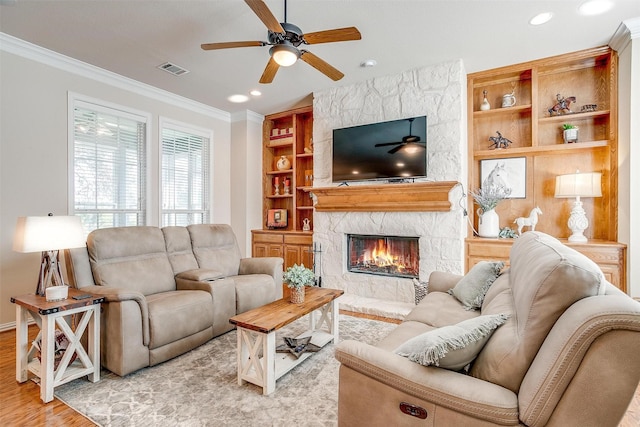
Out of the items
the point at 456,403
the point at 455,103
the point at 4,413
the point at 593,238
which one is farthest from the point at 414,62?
the point at 4,413

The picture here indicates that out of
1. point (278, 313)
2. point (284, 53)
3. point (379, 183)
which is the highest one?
point (284, 53)

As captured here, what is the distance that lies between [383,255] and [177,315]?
2605 millimetres

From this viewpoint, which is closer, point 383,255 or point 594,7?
point 594,7

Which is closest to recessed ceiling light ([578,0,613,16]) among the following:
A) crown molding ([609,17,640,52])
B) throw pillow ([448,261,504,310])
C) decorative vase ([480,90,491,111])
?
crown molding ([609,17,640,52])

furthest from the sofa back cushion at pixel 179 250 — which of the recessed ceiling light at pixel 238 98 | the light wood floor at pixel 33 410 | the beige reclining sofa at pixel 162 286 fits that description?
the recessed ceiling light at pixel 238 98

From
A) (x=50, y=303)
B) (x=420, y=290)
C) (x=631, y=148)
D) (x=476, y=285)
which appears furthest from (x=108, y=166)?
(x=631, y=148)

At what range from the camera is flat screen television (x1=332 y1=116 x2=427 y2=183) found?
12.3ft

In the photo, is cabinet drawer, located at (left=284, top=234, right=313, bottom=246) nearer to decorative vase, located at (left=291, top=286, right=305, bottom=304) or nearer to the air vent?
decorative vase, located at (left=291, top=286, right=305, bottom=304)

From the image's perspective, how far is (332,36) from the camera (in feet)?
7.47

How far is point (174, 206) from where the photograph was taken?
4738 mm

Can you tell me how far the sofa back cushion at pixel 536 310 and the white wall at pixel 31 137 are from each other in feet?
13.6

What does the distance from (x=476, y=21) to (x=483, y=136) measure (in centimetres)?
157

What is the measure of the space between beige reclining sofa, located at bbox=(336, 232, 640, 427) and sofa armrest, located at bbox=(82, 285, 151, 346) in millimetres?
1702

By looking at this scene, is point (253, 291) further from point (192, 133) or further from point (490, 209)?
point (192, 133)
